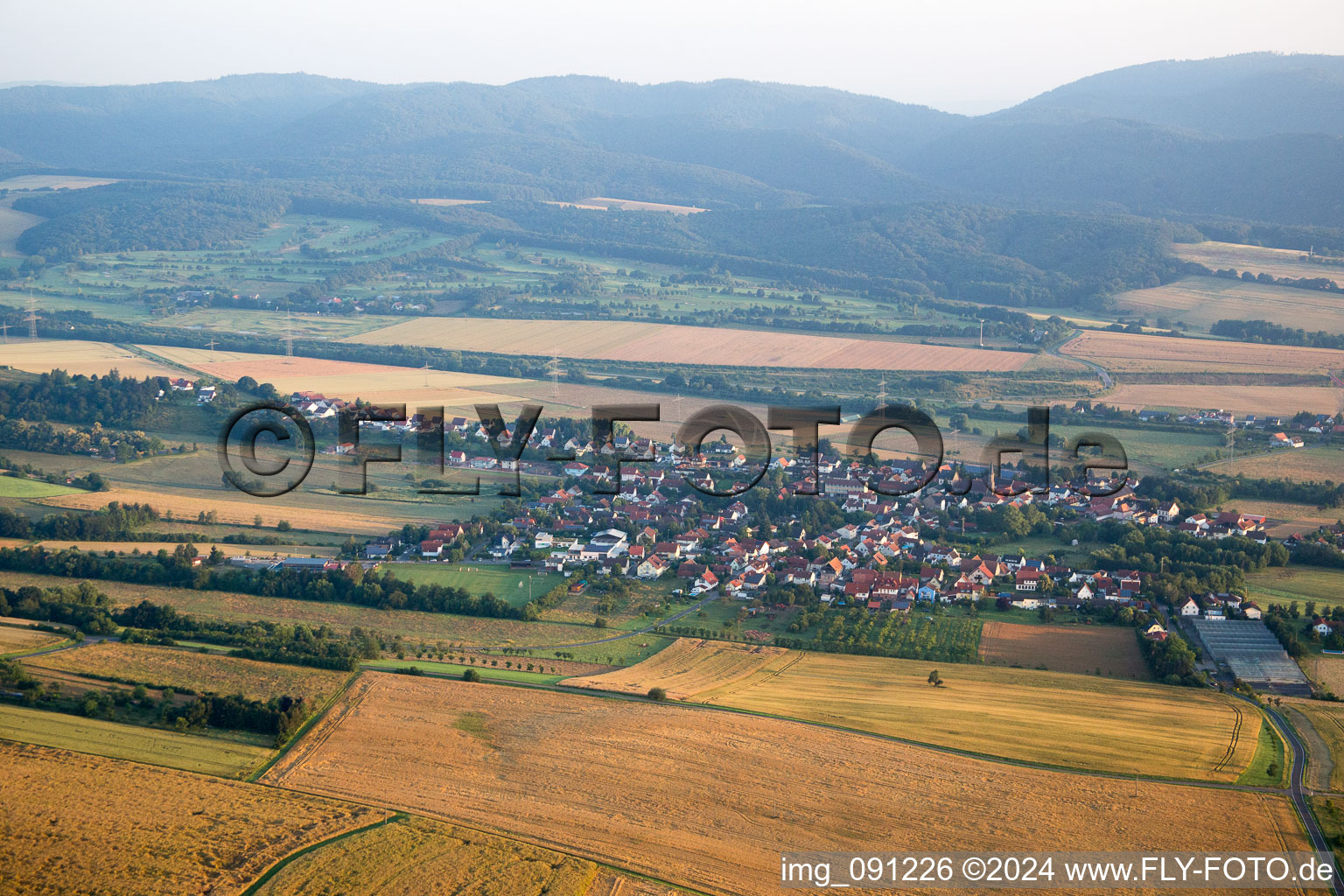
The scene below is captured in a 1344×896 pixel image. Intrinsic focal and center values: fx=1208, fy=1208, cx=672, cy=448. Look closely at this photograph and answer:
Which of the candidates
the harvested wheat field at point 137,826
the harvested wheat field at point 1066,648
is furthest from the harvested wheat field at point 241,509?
the harvested wheat field at point 1066,648

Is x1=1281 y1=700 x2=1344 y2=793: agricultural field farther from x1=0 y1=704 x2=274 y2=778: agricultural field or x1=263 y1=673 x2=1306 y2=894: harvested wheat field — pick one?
x1=0 y1=704 x2=274 y2=778: agricultural field

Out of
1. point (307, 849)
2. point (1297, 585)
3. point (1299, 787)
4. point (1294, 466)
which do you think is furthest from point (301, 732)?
point (1294, 466)

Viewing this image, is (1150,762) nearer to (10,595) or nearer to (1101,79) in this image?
(10,595)

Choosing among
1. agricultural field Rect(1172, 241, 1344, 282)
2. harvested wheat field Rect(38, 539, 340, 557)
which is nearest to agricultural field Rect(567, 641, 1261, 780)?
harvested wheat field Rect(38, 539, 340, 557)

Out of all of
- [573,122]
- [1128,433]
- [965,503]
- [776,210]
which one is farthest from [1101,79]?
[965,503]

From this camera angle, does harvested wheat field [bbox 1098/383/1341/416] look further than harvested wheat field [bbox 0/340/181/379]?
No

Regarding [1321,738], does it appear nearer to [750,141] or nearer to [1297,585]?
[1297,585]
